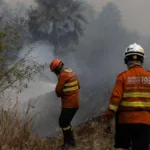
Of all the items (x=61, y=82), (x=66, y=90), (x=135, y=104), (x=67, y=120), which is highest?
(x=61, y=82)

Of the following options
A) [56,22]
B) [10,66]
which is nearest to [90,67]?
[56,22]

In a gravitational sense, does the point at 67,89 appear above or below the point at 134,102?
above

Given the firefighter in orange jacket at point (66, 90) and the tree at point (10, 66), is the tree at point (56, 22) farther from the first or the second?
the firefighter in orange jacket at point (66, 90)

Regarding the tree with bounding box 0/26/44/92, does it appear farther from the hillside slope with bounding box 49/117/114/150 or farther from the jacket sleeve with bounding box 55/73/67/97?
the jacket sleeve with bounding box 55/73/67/97

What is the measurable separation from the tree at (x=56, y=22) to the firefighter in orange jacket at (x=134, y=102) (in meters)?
34.2

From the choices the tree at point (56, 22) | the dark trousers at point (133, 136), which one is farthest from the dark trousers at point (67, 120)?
the tree at point (56, 22)

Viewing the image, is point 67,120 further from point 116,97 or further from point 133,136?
point 116,97

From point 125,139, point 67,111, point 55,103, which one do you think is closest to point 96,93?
point 55,103

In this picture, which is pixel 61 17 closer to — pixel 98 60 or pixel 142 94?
pixel 98 60

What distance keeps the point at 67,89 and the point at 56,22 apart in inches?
1356

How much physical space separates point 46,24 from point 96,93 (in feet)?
73.0

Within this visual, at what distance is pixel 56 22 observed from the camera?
40.5 metres

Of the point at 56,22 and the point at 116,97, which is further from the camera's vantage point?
Result: the point at 56,22

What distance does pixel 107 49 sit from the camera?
3772 centimetres
